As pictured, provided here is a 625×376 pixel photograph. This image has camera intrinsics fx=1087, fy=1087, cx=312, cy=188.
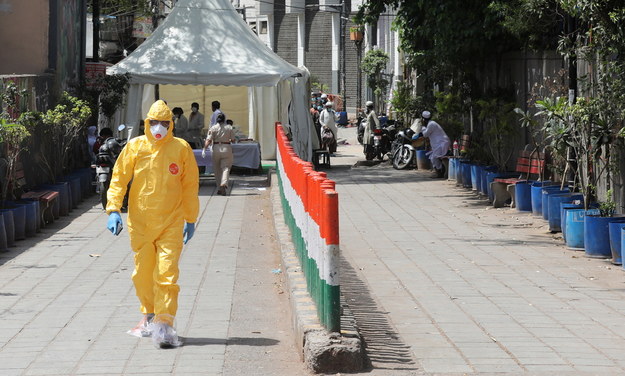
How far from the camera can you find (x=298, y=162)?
10000 millimetres

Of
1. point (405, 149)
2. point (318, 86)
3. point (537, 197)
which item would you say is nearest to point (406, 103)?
point (405, 149)

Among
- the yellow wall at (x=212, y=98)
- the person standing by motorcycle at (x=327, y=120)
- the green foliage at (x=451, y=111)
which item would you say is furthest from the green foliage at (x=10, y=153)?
the yellow wall at (x=212, y=98)

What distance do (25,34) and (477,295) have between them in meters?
14.5

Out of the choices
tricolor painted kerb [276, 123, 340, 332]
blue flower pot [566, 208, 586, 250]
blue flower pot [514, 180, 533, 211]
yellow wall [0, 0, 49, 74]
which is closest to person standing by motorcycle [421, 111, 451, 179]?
blue flower pot [514, 180, 533, 211]

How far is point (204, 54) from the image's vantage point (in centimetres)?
2359

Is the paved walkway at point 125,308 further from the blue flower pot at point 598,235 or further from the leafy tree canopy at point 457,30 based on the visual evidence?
the leafy tree canopy at point 457,30

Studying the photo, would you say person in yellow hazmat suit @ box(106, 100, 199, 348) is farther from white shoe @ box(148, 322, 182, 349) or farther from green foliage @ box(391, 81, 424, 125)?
green foliage @ box(391, 81, 424, 125)

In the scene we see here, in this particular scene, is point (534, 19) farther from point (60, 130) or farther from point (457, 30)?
point (60, 130)

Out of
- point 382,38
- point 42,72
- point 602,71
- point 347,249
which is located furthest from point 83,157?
point 382,38

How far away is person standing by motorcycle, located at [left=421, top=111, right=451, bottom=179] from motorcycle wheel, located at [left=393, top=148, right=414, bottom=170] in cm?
181

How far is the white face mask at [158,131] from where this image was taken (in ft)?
26.1

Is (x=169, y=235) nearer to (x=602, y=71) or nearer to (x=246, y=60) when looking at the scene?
(x=602, y=71)

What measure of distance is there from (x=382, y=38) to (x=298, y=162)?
134 feet

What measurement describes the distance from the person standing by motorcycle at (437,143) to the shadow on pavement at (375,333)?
13.1m
